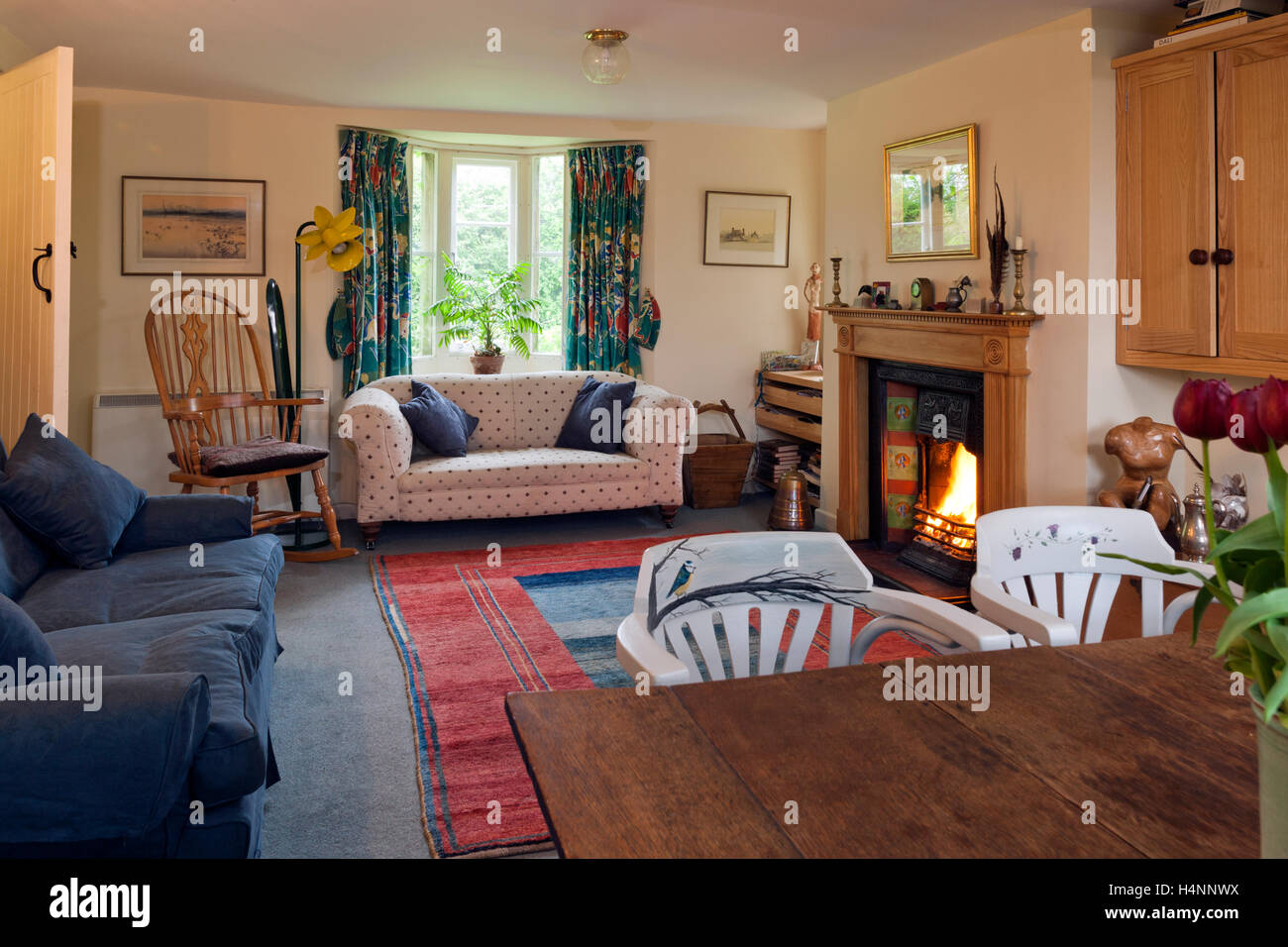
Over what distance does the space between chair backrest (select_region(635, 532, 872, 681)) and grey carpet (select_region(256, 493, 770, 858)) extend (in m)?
0.96

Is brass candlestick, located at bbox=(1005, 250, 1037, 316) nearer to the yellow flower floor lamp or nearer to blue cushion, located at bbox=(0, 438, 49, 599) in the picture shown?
the yellow flower floor lamp

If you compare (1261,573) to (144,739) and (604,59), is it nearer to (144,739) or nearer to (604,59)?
(144,739)

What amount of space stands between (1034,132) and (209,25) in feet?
11.3

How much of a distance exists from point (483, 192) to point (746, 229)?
1792 mm

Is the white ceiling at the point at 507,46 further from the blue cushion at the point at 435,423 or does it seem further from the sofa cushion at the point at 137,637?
the sofa cushion at the point at 137,637

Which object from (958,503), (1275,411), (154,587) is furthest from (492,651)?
(1275,411)

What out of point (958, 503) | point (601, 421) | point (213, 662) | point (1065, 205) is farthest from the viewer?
point (601, 421)

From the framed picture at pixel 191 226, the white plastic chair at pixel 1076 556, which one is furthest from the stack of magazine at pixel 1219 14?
the framed picture at pixel 191 226

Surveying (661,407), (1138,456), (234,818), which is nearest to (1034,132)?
(1138,456)

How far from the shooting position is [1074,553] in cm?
208

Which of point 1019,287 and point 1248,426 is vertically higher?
point 1019,287

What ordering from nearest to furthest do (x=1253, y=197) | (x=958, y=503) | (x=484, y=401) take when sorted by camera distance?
(x=1253, y=197) < (x=958, y=503) < (x=484, y=401)

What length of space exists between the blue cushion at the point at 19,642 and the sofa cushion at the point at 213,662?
11.9 inches

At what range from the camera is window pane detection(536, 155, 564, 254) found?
22.6 ft
